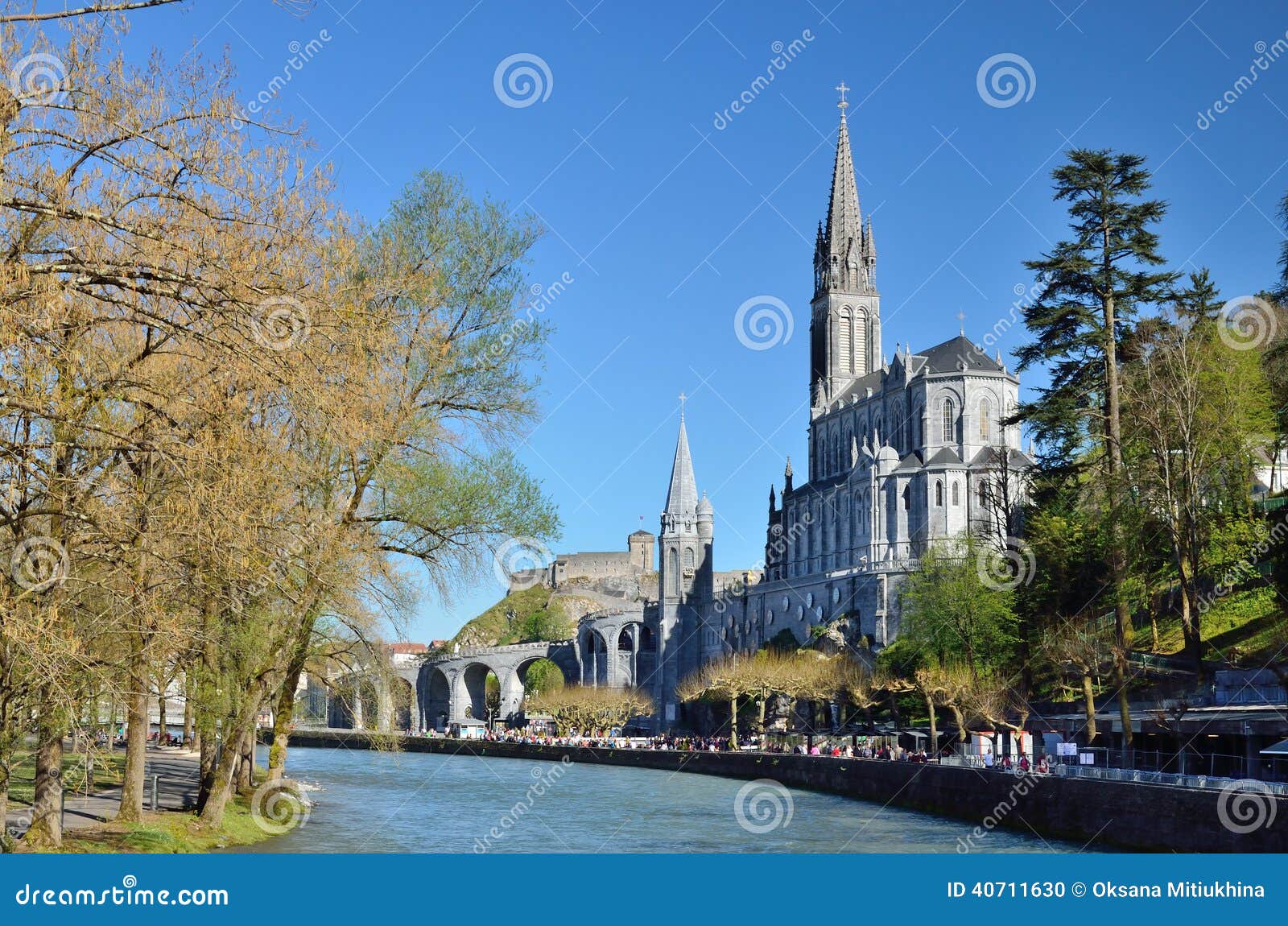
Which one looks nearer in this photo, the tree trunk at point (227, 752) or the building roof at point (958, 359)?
the tree trunk at point (227, 752)

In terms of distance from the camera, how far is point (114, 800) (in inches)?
1101

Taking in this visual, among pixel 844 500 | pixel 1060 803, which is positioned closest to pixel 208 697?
pixel 1060 803

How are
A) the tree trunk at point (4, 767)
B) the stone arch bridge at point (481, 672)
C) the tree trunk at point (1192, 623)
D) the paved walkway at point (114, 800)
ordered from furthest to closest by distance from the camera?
the stone arch bridge at point (481, 672) < the tree trunk at point (1192, 623) < the paved walkway at point (114, 800) < the tree trunk at point (4, 767)

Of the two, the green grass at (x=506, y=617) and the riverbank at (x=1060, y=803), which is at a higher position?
the green grass at (x=506, y=617)

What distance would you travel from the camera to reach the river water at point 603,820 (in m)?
27.6

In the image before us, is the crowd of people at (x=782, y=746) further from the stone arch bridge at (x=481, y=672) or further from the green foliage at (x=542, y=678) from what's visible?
the stone arch bridge at (x=481, y=672)

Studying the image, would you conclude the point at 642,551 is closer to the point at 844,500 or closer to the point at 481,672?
the point at 481,672

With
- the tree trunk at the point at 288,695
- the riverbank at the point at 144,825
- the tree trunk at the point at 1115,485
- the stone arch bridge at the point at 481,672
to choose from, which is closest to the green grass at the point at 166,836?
the riverbank at the point at 144,825

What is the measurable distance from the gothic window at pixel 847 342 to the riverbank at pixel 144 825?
291 feet

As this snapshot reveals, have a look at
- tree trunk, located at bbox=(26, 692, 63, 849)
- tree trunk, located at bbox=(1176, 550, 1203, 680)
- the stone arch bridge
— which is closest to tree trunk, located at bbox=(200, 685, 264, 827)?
tree trunk, located at bbox=(26, 692, 63, 849)

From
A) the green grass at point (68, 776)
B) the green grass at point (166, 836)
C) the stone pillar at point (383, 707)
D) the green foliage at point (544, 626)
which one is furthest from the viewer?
the green foliage at point (544, 626)

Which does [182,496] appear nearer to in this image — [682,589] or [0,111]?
[0,111]

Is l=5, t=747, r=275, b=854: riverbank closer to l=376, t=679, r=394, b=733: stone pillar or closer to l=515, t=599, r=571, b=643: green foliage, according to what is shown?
l=376, t=679, r=394, b=733: stone pillar

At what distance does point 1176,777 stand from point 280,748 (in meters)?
16.4
